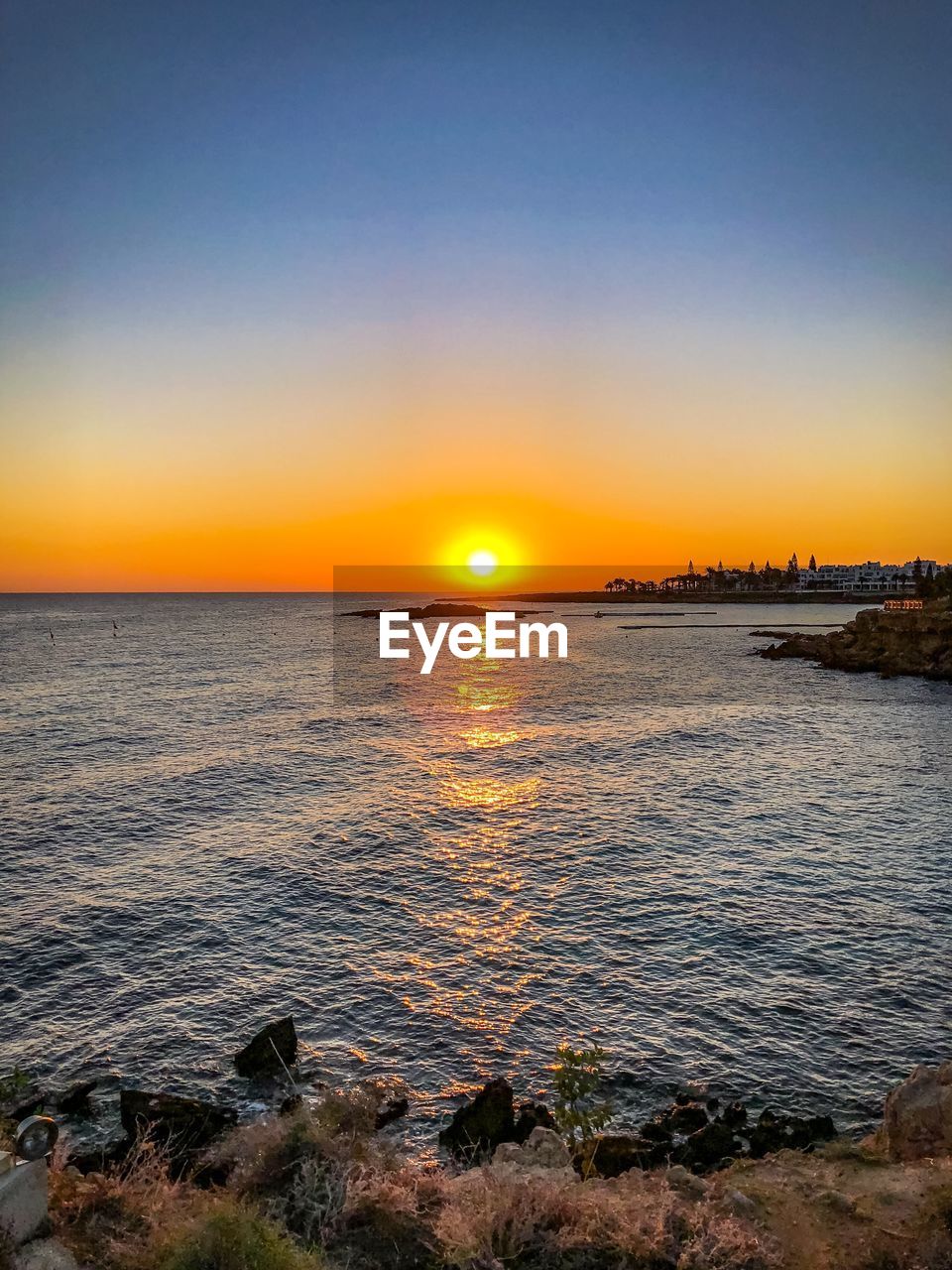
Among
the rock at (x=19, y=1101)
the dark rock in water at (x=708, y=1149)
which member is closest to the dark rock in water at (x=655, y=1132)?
the dark rock in water at (x=708, y=1149)

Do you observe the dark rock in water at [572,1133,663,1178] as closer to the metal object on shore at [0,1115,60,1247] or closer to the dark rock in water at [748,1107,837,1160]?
the dark rock in water at [748,1107,837,1160]

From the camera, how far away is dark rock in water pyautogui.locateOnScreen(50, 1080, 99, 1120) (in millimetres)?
17078

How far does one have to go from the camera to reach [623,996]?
21578 mm

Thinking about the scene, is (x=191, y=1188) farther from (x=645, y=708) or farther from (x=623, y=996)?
(x=645, y=708)

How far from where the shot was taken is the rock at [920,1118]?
47.9 feet

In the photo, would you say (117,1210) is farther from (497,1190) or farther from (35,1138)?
(497,1190)

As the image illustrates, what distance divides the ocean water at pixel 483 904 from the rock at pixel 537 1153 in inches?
102

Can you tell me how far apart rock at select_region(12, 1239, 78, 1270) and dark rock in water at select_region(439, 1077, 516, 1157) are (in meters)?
7.30

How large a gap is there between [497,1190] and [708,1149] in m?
5.49

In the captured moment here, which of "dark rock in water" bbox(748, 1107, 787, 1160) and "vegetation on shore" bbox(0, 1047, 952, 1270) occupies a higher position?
"vegetation on shore" bbox(0, 1047, 952, 1270)

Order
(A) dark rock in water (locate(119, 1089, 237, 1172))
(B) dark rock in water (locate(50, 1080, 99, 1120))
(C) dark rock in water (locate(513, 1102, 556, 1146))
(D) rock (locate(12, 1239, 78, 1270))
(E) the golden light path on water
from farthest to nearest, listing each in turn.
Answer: (E) the golden light path on water, (B) dark rock in water (locate(50, 1080, 99, 1120)), (C) dark rock in water (locate(513, 1102, 556, 1146)), (A) dark rock in water (locate(119, 1089, 237, 1172)), (D) rock (locate(12, 1239, 78, 1270))

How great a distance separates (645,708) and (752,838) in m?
38.6

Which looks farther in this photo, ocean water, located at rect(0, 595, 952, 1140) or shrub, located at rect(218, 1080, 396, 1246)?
ocean water, located at rect(0, 595, 952, 1140)

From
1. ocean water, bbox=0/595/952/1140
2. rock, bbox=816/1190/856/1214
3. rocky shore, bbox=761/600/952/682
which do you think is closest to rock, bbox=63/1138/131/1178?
ocean water, bbox=0/595/952/1140
